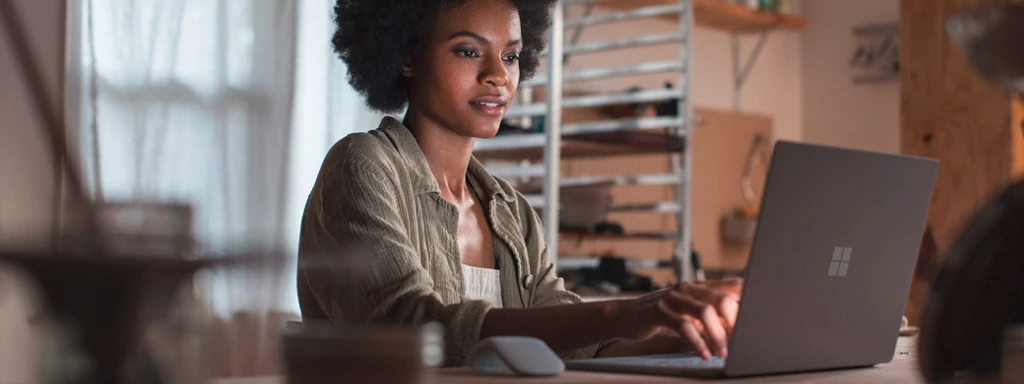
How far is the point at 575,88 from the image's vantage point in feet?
15.0

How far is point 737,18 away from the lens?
5.36 meters

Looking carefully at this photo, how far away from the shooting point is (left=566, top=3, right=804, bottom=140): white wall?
505 cm

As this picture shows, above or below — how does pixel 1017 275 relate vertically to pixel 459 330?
above

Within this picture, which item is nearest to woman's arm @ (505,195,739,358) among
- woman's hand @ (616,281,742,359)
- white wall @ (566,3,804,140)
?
woman's hand @ (616,281,742,359)

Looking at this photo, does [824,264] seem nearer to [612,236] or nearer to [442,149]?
[442,149]

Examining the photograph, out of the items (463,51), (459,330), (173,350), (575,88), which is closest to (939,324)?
(173,350)

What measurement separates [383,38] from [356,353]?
1309mm

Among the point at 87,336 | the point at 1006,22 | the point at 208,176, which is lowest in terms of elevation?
the point at 208,176

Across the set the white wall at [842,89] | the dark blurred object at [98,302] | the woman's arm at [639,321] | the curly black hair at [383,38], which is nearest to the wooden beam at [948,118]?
the curly black hair at [383,38]

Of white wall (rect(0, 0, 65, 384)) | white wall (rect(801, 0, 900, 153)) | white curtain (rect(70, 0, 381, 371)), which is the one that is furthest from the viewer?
white wall (rect(801, 0, 900, 153))

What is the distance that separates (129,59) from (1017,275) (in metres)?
2.63

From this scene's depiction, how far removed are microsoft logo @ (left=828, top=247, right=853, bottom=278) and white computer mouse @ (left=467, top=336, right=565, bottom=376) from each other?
0.88ft

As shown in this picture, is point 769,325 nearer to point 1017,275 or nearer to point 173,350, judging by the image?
point 1017,275

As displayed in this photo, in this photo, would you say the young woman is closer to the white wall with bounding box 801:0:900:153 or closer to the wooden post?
the wooden post
